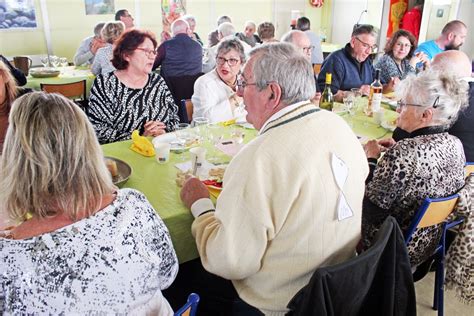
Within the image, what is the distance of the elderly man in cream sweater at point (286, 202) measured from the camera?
3.99 ft

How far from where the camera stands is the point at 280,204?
1.21 metres

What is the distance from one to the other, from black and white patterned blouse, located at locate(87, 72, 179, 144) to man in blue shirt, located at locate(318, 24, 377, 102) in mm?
1714

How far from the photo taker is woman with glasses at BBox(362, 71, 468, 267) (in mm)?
1778

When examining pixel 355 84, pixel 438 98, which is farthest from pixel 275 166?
pixel 355 84

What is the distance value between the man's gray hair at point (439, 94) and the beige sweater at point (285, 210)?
844mm

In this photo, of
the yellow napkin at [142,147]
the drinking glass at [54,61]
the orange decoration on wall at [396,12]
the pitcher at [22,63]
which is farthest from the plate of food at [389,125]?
the orange decoration on wall at [396,12]

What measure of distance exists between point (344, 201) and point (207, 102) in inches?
72.4

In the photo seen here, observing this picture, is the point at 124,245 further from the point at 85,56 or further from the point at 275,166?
the point at 85,56

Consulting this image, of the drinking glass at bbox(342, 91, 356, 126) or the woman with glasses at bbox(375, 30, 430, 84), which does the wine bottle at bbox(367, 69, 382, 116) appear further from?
the woman with glasses at bbox(375, 30, 430, 84)

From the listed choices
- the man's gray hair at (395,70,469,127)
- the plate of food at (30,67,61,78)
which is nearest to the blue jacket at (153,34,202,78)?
the plate of food at (30,67,61,78)

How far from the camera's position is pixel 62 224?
1.06 meters

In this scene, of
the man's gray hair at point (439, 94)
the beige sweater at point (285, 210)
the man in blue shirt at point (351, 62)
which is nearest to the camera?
the beige sweater at point (285, 210)

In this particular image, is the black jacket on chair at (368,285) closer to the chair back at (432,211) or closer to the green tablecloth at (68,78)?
the chair back at (432,211)

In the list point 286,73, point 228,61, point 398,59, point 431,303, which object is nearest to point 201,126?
point 228,61
